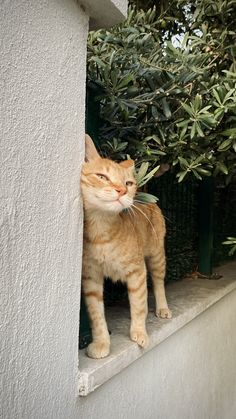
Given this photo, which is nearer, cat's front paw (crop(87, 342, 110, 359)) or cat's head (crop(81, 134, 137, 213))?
cat's head (crop(81, 134, 137, 213))

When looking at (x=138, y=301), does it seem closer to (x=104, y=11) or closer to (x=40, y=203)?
(x=40, y=203)

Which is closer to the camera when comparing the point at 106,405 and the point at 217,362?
the point at 106,405

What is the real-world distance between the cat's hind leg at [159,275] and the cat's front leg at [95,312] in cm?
69

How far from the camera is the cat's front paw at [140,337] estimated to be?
6.45ft

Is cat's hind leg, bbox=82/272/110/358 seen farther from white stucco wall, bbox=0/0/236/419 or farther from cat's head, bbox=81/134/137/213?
cat's head, bbox=81/134/137/213

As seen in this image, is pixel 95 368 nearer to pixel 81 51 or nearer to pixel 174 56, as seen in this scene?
pixel 81 51

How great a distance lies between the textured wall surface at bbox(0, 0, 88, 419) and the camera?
1120 millimetres

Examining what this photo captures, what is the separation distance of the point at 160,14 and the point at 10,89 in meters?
2.68

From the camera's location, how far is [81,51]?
1.51 m

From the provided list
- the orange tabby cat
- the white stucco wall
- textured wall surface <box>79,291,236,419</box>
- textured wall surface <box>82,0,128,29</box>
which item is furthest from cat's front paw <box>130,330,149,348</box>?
textured wall surface <box>82,0,128,29</box>

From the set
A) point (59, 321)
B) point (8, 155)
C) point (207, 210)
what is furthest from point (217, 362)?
point (8, 155)

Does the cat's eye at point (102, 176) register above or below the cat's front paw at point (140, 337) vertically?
above

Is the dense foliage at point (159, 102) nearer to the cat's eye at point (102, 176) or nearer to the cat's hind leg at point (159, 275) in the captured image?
the cat's eye at point (102, 176)

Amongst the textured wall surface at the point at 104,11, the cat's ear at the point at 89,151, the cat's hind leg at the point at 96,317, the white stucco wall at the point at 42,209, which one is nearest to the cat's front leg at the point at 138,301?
the cat's hind leg at the point at 96,317
